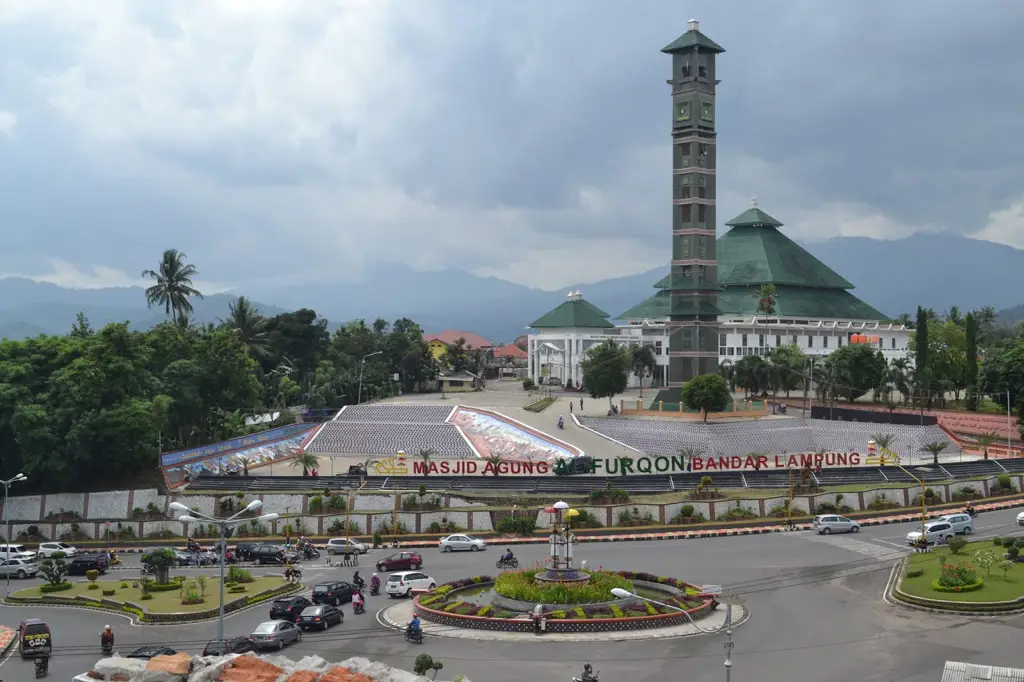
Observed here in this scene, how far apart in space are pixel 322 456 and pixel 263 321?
43179 mm

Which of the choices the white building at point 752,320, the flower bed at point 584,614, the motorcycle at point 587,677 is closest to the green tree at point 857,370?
the white building at point 752,320

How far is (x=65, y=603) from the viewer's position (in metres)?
47.4

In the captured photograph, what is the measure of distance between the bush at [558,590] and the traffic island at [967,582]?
11.0 meters

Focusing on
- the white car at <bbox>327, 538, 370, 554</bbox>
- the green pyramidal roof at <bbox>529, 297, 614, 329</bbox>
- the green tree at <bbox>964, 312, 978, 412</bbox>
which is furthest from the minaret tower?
the white car at <bbox>327, 538, 370, 554</bbox>

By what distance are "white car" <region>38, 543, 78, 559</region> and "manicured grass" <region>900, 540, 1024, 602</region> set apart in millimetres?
41008

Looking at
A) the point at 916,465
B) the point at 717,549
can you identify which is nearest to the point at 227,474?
the point at 717,549

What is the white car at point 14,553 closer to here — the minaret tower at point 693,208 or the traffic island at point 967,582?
the traffic island at point 967,582

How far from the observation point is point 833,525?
2334 inches

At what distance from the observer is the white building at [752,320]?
444 ft

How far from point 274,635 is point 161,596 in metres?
11.4

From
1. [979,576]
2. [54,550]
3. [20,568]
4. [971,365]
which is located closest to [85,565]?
[20,568]

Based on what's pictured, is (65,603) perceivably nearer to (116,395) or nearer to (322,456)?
(116,395)

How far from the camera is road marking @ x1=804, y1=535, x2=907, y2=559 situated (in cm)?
5230

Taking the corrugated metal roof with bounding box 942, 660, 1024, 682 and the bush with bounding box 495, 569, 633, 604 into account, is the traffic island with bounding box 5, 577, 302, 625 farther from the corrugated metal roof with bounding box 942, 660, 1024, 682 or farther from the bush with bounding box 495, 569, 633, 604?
the corrugated metal roof with bounding box 942, 660, 1024, 682
